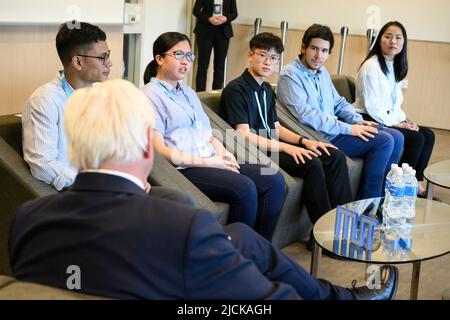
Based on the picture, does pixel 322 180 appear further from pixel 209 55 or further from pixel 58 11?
pixel 209 55

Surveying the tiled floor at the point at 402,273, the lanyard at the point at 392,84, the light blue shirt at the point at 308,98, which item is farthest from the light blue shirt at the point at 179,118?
the lanyard at the point at 392,84

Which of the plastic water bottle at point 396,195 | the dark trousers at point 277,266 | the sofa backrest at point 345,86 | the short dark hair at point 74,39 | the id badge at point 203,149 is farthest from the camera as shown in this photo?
the sofa backrest at point 345,86

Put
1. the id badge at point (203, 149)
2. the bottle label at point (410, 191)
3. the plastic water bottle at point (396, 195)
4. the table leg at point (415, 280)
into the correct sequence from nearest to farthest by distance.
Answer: the table leg at point (415, 280), the plastic water bottle at point (396, 195), the bottle label at point (410, 191), the id badge at point (203, 149)

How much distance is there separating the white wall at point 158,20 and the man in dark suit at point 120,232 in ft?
19.1

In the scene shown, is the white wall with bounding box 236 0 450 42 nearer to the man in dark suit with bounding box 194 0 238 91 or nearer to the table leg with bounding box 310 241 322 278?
the man in dark suit with bounding box 194 0 238 91

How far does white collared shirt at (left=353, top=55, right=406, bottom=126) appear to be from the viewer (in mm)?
4758

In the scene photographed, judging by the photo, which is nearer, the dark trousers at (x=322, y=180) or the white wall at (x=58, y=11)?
the dark trousers at (x=322, y=180)

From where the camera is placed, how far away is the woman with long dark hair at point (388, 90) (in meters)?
4.77

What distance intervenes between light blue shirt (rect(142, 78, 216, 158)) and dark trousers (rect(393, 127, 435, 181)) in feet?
5.99

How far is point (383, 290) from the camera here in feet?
6.86

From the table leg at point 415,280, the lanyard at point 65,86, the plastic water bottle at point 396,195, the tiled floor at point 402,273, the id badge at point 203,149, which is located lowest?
the tiled floor at point 402,273

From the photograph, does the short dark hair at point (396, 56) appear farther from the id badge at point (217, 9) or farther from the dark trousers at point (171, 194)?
the id badge at point (217, 9)

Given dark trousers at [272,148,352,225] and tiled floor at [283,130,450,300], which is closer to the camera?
tiled floor at [283,130,450,300]

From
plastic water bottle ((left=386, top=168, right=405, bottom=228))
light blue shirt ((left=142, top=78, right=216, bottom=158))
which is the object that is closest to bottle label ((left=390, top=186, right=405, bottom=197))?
plastic water bottle ((left=386, top=168, right=405, bottom=228))
